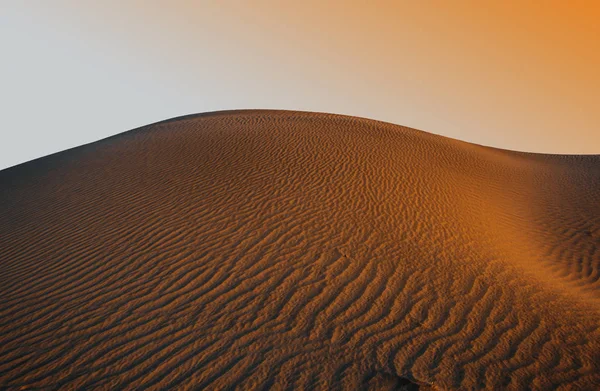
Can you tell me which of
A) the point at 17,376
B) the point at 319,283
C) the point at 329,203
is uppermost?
the point at 329,203

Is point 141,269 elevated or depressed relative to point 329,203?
depressed

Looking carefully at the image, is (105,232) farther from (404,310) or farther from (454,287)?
(454,287)

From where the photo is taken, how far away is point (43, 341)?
4816 mm

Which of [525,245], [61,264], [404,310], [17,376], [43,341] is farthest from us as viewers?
[525,245]

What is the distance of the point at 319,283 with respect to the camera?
5.92 m

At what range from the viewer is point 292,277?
19.9 feet

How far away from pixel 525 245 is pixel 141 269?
A: 786 centimetres

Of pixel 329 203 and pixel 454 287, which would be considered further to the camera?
pixel 329 203

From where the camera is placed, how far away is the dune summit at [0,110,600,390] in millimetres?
4352

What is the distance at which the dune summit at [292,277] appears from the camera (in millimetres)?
4352

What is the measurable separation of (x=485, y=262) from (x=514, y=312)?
174 cm

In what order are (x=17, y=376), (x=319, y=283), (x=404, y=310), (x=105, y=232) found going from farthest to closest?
1. (x=105, y=232)
2. (x=319, y=283)
3. (x=404, y=310)
4. (x=17, y=376)

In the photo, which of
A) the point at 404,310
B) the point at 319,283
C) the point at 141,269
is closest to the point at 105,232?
the point at 141,269

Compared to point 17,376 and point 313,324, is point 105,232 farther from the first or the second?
point 313,324
